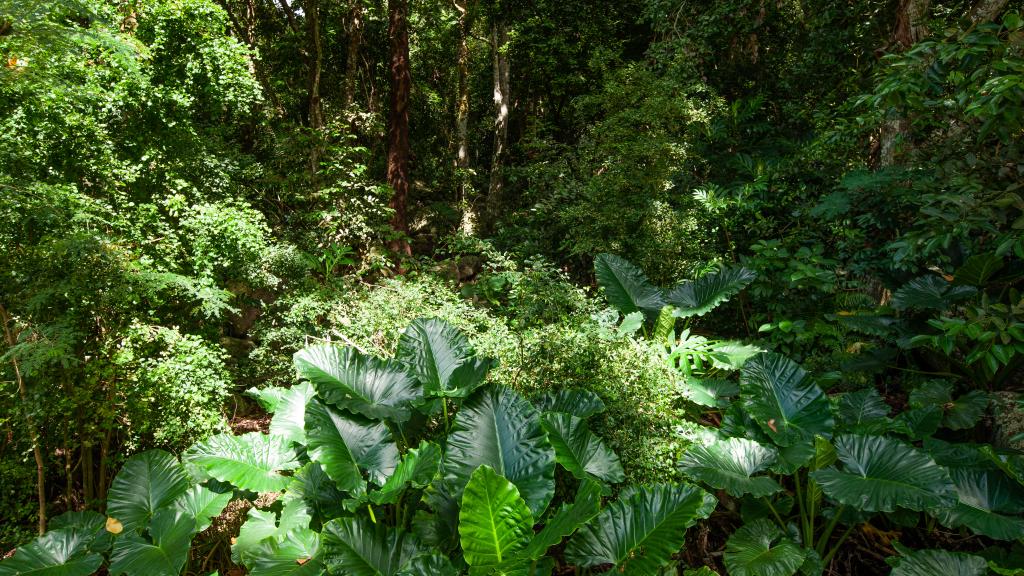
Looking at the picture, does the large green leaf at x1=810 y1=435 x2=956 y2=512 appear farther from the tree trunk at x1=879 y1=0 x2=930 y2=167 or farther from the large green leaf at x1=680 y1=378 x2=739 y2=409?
the tree trunk at x1=879 y1=0 x2=930 y2=167

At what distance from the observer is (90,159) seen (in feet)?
12.8

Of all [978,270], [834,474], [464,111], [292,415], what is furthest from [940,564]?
[464,111]

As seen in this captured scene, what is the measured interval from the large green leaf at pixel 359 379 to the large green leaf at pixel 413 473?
31 cm

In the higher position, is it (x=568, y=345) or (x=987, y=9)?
(x=987, y=9)

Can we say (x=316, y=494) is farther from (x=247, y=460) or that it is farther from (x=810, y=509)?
(x=810, y=509)

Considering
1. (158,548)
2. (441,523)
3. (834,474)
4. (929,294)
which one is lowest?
(158,548)

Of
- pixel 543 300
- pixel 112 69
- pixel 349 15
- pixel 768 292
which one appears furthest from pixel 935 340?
pixel 349 15

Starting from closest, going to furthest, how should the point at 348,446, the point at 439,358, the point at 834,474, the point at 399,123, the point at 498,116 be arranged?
the point at 834,474, the point at 348,446, the point at 439,358, the point at 399,123, the point at 498,116

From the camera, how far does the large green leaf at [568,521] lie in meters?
2.14

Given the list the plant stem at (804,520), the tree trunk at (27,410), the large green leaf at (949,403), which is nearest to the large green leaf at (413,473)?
the plant stem at (804,520)

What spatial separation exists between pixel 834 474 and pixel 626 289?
2.24m

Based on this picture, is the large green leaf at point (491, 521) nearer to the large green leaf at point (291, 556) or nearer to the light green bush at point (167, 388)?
the large green leaf at point (291, 556)

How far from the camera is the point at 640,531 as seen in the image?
93.1 inches

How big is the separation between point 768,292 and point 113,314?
5200 mm
